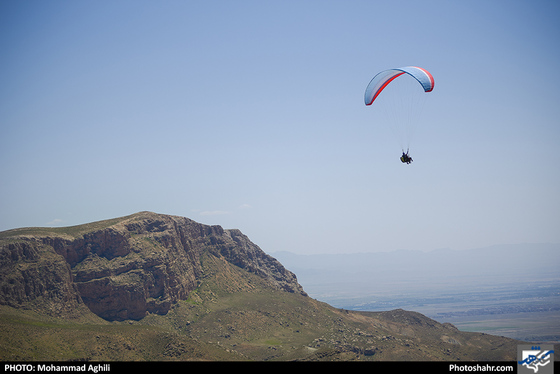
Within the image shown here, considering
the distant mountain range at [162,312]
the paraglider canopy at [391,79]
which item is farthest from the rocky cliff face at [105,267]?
the paraglider canopy at [391,79]

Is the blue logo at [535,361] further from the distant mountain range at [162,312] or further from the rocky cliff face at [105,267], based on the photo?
the rocky cliff face at [105,267]

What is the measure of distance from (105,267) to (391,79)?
8820 centimetres

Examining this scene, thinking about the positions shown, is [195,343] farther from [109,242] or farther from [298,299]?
[298,299]

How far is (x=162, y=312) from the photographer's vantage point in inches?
4968

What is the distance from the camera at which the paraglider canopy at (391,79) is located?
6481 cm

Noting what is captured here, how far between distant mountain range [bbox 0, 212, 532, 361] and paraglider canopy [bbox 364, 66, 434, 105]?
1932 inches

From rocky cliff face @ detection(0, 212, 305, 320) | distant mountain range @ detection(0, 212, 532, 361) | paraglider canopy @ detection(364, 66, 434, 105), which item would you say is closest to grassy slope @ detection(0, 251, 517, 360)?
distant mountain range @ detection(0, 212, 532, 361)

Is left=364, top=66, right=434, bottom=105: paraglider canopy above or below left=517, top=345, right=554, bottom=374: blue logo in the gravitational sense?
above

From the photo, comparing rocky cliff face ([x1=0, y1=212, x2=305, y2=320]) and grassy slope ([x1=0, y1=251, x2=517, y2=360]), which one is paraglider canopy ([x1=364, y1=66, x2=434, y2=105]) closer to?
grassy slope ([x1=0, y1=251, x2=517, y2=360])

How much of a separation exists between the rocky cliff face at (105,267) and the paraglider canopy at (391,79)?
3248 inches

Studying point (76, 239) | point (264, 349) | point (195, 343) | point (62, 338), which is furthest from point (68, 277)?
point (264, 349)

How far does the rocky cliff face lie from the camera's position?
106062 millimetres

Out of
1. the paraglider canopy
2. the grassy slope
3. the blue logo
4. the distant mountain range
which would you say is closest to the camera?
the blue logo

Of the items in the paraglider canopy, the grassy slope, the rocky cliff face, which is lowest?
the grassy slope
